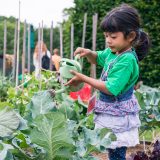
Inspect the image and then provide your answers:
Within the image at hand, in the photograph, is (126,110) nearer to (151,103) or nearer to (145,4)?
(151,103)

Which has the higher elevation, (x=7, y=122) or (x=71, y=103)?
(x=7, y=122)

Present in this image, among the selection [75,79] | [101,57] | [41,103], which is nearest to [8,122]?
[41,103]

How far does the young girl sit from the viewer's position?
2.68 meters

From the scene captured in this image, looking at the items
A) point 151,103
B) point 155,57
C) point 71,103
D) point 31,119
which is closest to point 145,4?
point 155,57

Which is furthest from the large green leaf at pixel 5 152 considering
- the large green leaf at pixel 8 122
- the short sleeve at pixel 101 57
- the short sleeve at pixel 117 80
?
the short sleeve at pixel 101 57

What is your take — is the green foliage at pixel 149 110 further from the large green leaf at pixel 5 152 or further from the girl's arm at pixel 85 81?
the large green leaf at pixel 5 152

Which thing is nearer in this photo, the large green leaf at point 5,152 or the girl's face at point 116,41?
the large green leaf at point 5,152

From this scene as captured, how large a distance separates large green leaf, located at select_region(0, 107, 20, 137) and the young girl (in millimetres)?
761

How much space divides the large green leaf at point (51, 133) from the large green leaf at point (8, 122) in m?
0.07

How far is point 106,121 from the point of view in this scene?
111 inches

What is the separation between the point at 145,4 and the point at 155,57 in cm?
102

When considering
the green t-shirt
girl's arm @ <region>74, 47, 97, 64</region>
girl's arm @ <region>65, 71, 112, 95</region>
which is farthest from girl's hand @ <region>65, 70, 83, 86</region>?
→ girl's arm @ <region>74, 47, 97, 64</region>

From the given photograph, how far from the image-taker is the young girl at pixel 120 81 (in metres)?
2.68

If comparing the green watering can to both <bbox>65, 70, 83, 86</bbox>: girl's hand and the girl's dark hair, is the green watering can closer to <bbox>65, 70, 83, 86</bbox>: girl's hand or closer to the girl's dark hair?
<bbox>65, 70, 83, 86</bbox>: girl's hand
